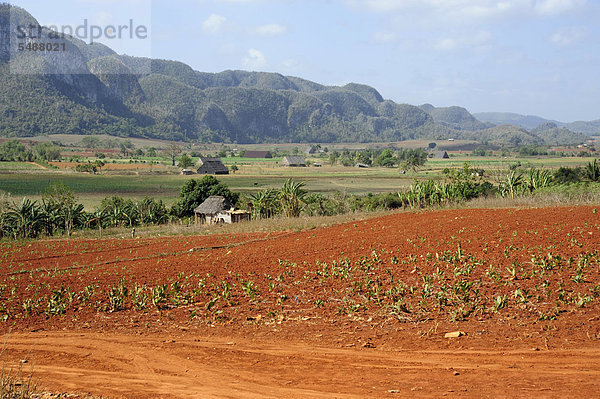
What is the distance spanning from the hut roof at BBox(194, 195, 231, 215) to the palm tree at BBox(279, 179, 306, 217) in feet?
24.9

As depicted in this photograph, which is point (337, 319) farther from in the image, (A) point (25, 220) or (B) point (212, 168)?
(B) point (212, 168)

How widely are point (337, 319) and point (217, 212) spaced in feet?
95.4

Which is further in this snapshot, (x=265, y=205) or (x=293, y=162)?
(x=293, y=162)

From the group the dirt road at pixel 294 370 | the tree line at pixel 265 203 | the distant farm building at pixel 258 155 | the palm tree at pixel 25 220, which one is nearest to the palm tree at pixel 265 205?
the tree line at pixel 265 203

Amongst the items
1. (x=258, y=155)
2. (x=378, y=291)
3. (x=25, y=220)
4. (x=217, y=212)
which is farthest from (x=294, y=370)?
(x=258, y=155)

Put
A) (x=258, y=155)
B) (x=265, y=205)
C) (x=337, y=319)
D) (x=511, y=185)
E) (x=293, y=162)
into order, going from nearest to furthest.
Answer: (x=337, y=319), (x=511, y=185), (x=265, y=205), (x=293, y=162), (x=258, y=155)

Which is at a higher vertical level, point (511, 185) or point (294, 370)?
point (511, 185)

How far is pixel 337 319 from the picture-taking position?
8977mm

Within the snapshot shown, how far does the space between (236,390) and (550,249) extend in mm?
8297

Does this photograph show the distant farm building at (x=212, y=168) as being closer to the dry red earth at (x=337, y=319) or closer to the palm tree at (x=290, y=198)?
the palm tree at (x=290, y=198)

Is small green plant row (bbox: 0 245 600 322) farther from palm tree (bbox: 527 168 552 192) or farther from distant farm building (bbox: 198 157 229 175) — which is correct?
distant farm building (bbox: 198 157 229 175)

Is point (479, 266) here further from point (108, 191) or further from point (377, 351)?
point (108, 191)

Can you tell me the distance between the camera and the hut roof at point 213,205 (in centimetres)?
3759

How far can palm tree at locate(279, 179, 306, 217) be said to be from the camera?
3094 centimetres
